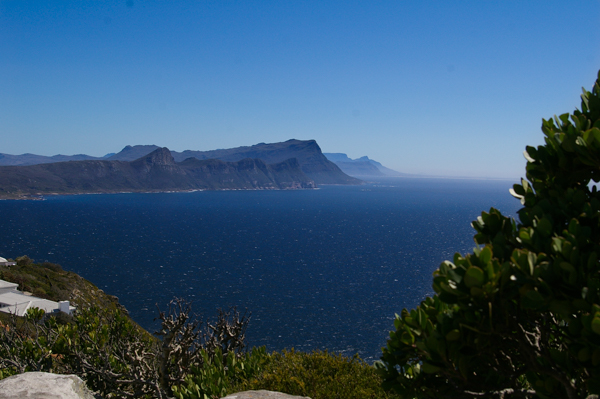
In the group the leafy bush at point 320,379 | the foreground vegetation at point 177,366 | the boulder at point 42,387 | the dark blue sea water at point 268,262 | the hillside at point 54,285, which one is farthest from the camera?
the dark blue sea water at point 268,262

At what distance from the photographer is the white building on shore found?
39.4 m

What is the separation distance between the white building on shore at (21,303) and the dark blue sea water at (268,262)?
11.5 metres

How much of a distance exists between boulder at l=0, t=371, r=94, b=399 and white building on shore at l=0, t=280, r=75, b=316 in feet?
105

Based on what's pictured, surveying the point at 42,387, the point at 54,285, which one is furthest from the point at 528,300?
the point at 54,285

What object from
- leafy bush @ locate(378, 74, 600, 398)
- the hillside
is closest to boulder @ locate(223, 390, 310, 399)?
leafy bush @ locate(378, 74, 600, 398)

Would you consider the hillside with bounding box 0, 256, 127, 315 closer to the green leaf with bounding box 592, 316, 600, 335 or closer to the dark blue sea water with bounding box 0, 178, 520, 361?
the dark blue sea water with bounding box 0, 178, 520, 361

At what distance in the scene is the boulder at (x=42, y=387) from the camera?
8352 mm

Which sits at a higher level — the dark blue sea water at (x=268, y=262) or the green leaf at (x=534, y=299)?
the green leaf at (x=534, y=299)

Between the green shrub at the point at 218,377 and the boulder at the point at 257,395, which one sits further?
the green shrub at the point at 218,377

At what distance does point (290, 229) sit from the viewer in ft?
422

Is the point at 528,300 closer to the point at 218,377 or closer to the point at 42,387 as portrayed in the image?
the point at 218,377

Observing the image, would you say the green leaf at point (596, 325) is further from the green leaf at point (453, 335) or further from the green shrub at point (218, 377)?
the green shrub at point (218, 377)

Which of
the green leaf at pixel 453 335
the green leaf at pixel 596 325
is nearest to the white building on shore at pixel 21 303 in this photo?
the green leaf at pixel 453 335

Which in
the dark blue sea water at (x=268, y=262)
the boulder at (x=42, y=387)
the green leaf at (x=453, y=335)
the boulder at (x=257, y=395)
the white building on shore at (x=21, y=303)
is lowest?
the dark blue sea water at (x=268, y=262)
